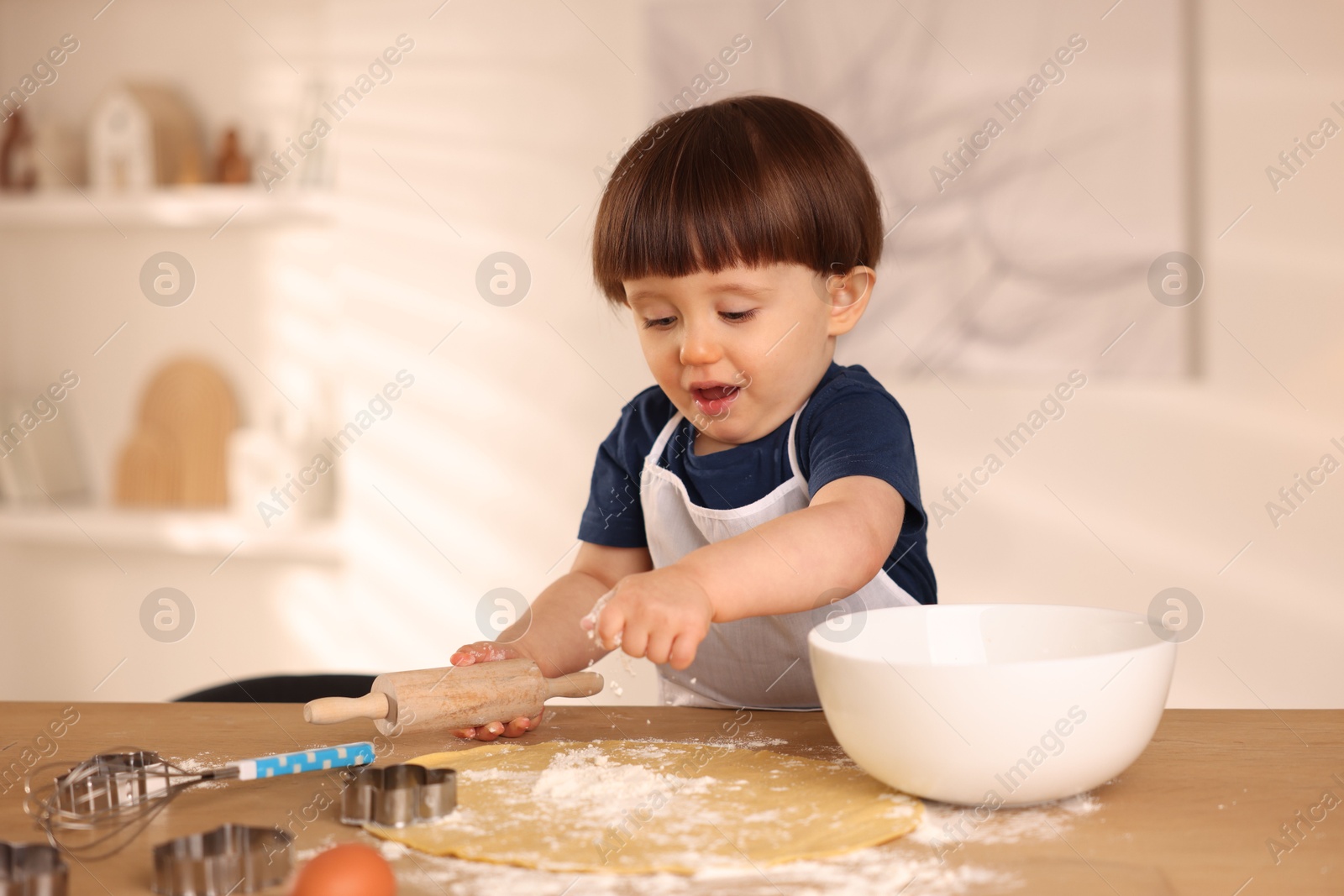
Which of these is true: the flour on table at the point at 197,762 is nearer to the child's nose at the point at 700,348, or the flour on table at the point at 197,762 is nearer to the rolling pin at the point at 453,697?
the rolling pin at the point at 453,697

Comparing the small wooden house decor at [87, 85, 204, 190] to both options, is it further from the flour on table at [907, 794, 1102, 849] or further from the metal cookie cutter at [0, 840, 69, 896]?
the flour on table at [907, 794, 1102, 849]

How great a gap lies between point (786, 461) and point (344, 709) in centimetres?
47

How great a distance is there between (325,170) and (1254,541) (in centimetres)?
205

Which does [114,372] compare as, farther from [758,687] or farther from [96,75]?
[758,687]

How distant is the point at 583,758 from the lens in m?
0.78

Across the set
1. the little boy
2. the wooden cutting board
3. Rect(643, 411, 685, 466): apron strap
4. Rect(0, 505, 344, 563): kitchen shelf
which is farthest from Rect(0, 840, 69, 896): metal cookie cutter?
the wooden cutting board

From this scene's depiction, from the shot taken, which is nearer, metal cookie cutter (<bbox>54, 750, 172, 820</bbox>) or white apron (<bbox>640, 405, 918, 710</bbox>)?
metal cookie cutter (<bbox>54, 750, 172, 820</bbox>)

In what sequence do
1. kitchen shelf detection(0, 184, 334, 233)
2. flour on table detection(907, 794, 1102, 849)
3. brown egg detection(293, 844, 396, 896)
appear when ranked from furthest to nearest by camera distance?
kitchen shelf detection(0, 184, 334, 233)
flour on table detection(907, 794, 1102, 849)
brown egg detection(293, 844, 396, 896)

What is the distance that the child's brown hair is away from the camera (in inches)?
37.9

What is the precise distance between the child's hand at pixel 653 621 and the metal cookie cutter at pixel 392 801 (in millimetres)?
129

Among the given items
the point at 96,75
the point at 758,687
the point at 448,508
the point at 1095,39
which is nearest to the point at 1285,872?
the point at 758,687

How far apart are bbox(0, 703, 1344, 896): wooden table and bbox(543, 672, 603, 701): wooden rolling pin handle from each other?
28 millimetres

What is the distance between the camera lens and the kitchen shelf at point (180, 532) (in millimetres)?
2510

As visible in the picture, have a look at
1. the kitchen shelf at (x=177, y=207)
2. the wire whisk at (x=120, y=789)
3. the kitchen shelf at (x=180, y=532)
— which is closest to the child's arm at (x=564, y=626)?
the wire whisk at (x=120, y=789)
